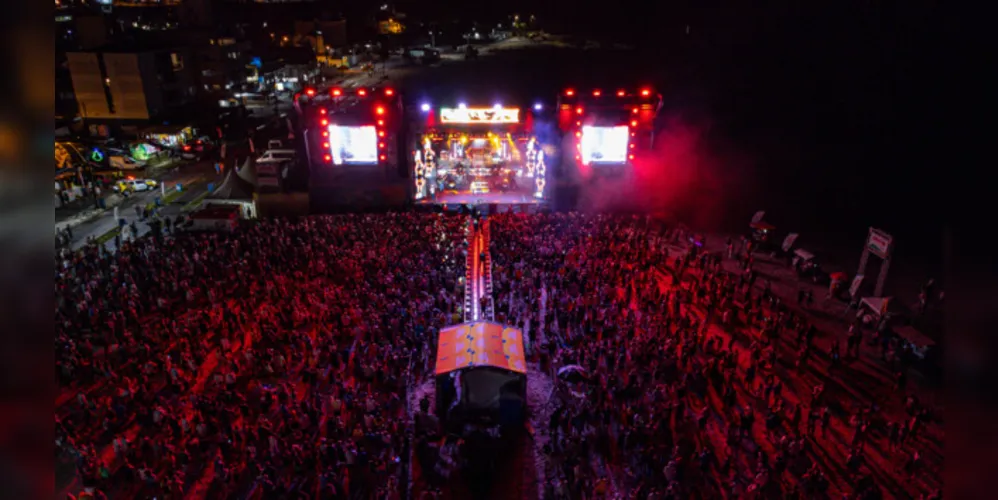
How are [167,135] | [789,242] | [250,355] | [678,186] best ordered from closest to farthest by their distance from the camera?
1. [250,355]
2. [789,242]
3. [678,186]
4. [167,135]

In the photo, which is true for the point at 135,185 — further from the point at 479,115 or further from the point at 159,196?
the point at 479,115

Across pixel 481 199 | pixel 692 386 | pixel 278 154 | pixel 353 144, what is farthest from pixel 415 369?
pixel 278 154

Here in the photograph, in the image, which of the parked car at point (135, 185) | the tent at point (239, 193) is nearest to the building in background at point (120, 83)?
the parked car at point (135, 185)

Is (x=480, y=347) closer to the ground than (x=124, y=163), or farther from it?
closer to the ground

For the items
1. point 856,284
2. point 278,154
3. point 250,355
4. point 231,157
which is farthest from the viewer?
point 231,157

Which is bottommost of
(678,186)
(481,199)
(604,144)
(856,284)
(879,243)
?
(856,284)

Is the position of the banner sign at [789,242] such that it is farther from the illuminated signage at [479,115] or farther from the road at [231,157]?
the road at [231,157]

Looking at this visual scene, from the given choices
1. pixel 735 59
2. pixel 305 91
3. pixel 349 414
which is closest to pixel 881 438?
pixel 349 414

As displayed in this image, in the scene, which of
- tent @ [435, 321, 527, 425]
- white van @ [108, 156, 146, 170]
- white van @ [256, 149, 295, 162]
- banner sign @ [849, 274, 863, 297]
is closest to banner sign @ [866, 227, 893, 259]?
banner sign @ [849, 274, 863, 297]
